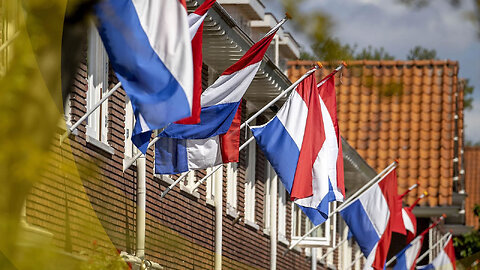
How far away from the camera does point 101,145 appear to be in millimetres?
12297

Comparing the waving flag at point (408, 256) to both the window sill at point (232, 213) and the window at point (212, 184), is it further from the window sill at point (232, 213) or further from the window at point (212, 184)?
the window at point (212, 184)

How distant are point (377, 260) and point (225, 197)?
427 centimetres

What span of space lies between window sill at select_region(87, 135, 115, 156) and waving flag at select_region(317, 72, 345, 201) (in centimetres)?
353

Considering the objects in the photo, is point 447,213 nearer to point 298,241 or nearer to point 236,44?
point 298,241

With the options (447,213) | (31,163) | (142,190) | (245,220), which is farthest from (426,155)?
(31,163)

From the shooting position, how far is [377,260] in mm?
21062

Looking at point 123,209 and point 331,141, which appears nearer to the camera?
point 123,209

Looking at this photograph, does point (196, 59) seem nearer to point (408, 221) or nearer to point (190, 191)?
point (190, 191)

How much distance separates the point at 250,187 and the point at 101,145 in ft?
26.5

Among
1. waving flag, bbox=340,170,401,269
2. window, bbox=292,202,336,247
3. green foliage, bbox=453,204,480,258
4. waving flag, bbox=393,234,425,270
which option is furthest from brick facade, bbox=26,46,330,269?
green foliage, bbox=453,204,480,258

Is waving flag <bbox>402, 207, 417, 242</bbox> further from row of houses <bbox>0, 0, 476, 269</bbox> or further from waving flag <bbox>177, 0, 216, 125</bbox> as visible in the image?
waving flag <bbox>177, 0, 216, 125</bbox>

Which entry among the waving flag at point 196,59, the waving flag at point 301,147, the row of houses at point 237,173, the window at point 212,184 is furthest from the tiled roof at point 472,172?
the waving flag at point 196,59

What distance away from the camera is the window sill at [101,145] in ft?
39.1

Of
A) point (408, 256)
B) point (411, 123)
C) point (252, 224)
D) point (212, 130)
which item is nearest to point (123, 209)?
point (212, 130)
